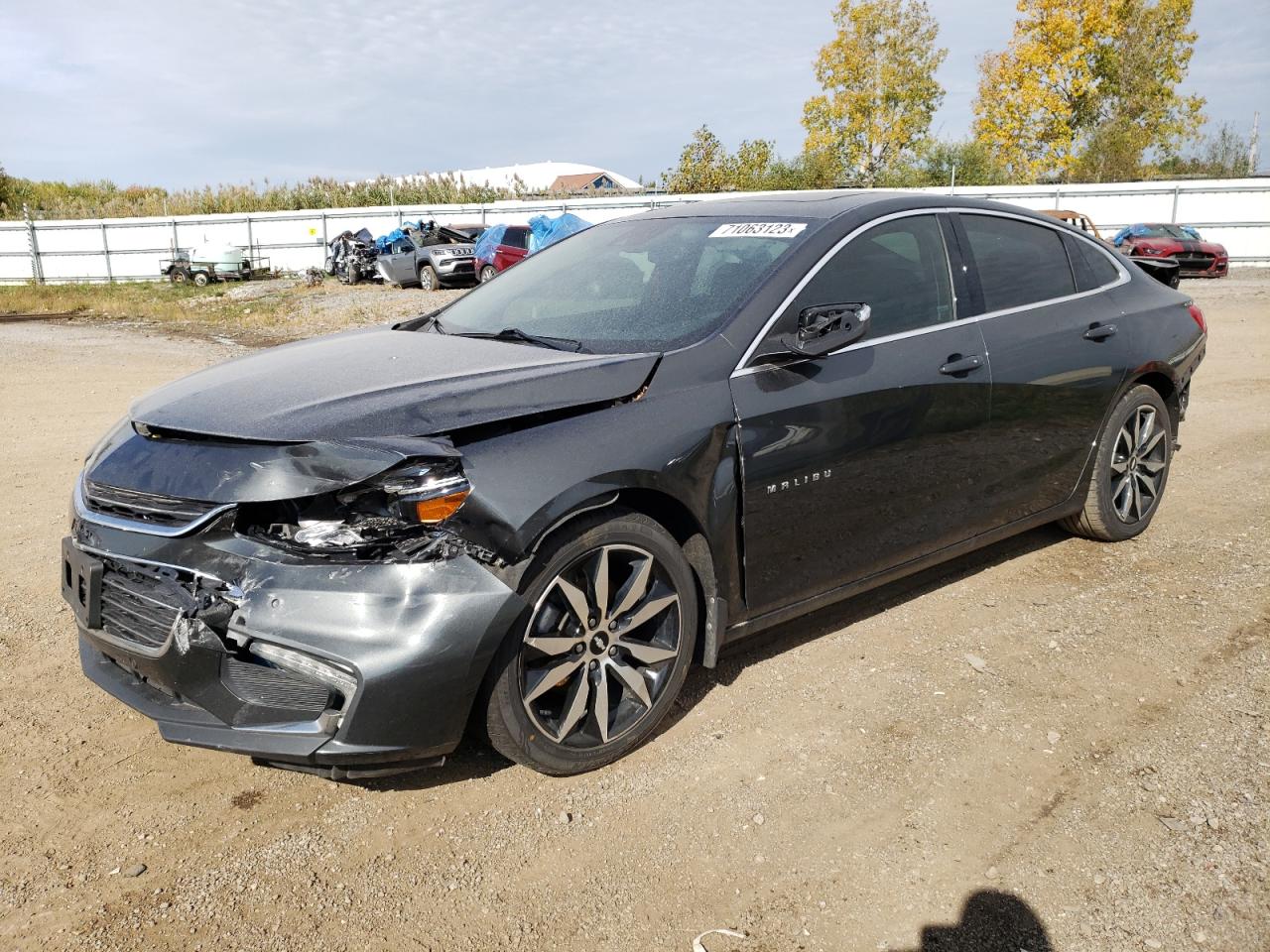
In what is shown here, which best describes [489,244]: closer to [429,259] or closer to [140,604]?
[429,259]

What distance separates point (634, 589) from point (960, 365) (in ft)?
5.75

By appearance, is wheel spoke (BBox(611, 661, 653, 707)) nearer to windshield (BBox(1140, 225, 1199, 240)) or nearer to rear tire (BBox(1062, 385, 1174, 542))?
rear tire (BBox(1062, 385, 1174, 542))

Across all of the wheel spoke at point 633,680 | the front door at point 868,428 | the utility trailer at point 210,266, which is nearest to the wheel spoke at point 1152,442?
the front door at point 868,428

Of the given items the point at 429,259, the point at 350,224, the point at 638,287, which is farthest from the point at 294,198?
the point at 638,287

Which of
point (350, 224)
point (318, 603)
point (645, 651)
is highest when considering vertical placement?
point (350, 224)

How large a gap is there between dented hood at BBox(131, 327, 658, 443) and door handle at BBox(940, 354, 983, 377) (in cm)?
134

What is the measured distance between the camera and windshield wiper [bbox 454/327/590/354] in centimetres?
339

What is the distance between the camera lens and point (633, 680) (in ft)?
9.89

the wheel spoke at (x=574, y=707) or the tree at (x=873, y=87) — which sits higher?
the tree at (x=873, y=87)

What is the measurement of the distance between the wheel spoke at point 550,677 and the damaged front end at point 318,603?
21 centimetres

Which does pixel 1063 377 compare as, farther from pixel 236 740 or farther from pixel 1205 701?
pixel 236 740

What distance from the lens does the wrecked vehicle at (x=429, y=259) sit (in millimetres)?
23594

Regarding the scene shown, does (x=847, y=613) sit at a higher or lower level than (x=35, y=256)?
lower

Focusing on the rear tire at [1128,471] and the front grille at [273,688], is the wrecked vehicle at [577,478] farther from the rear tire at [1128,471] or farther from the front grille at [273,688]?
the rear tire at [1128,471]
